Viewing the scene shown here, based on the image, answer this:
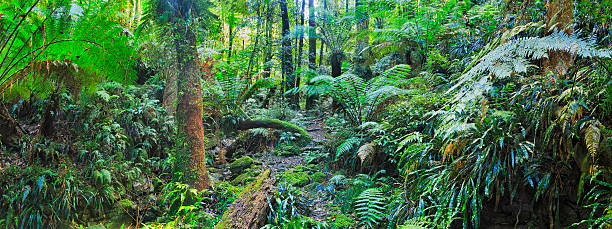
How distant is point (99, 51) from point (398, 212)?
3.63 m

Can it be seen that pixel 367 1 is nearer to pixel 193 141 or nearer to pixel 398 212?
pixel 193 141

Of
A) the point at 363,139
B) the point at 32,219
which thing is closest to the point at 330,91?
the point at 363,139

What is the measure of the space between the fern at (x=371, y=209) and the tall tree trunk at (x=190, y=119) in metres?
2.21

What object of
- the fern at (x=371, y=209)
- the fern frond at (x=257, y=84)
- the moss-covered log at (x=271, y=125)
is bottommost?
the fern at (x=371, y=209)

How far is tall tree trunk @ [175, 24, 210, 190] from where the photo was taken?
3.70 meters

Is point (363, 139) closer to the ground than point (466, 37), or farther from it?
closer to the ground

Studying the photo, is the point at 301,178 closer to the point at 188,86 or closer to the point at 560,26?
the point at 188,86

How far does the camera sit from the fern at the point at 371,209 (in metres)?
2.59

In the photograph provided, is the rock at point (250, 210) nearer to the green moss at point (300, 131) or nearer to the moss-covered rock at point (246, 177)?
the moss-covered rock at point (246, 177)

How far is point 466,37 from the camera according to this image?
477 centimetres

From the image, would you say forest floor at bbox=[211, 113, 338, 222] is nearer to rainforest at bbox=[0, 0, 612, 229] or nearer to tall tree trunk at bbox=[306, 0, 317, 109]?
rainforest at bbox=[0, 0, 612, 229]

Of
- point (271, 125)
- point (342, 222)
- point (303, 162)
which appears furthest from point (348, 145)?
point (271, 125)

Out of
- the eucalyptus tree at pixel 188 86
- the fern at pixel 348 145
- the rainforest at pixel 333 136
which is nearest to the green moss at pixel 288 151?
the rainforest at pixel 333 136

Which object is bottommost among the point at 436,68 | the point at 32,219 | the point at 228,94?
the point at 32,219
